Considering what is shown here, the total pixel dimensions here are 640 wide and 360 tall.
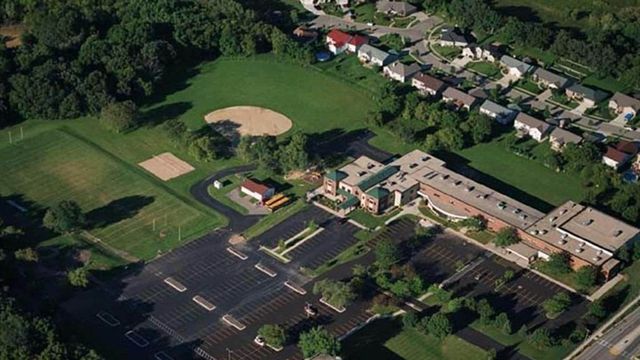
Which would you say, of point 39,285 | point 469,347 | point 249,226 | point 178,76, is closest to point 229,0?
point 178,76

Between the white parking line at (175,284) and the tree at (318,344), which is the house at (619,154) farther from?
the white parking line at (175,284)

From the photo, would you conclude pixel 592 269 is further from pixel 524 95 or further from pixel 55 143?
pixel 55 143

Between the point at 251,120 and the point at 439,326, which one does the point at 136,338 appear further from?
the point at 251,120

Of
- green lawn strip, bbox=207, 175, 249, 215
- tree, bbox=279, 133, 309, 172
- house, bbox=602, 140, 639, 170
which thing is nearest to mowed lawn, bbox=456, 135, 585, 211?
house, bbox=602, 140, 639, 170

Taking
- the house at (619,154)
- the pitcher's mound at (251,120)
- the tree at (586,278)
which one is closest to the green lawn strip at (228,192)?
the pitcher's mound at (251,120)

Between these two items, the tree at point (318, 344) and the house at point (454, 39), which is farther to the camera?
the house at point (454, 39)

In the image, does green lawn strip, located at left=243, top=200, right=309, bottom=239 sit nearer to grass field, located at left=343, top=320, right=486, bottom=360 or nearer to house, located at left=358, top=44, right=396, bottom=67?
grass field, located at left=343, top=320, right=486, bottom=360
